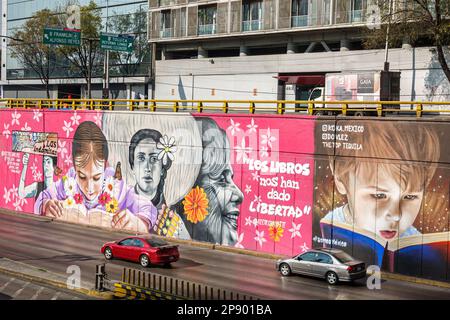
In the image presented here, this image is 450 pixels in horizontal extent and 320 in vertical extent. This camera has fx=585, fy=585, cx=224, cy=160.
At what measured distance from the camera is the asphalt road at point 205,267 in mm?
21516

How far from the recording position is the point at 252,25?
187ft

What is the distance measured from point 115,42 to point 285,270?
21494mm

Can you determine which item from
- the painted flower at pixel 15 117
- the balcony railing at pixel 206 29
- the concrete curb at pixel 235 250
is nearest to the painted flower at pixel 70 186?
the concrete curb at pixel 235 250

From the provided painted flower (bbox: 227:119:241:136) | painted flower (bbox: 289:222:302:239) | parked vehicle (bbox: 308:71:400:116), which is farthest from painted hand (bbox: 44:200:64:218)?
parked vehicle (bbox: 308:71:400:116)

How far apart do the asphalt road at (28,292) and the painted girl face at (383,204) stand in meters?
12.6

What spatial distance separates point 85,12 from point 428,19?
38.7 meters

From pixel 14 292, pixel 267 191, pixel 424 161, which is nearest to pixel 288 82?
pixel 267 191

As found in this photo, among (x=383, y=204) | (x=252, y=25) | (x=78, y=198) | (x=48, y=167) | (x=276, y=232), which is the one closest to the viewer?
(x=383, y=204)

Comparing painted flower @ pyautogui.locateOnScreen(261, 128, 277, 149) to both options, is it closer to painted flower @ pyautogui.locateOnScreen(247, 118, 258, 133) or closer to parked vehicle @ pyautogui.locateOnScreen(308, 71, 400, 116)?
painted flower @ pyautogui.locateOnScreen(247, 118, 258, 133)

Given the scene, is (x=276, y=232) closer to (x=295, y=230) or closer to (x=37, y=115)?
(x=295, y=230)

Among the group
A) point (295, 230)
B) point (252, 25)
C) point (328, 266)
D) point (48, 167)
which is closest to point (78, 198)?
point (48, 167)

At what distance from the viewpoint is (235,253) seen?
96.5 feet

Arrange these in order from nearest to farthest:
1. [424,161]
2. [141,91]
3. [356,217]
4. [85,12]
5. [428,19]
Answer: [424,161] < [356,217] < [428,19] < [85,12] < [141,91]

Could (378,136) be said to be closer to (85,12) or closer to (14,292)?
(14,292)
